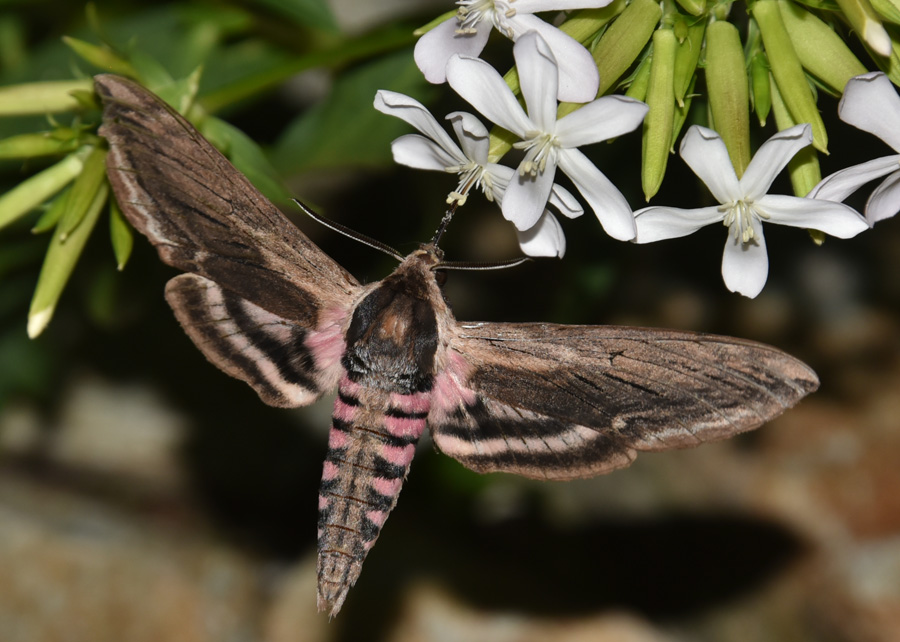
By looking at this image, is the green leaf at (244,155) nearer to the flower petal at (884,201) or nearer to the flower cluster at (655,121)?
the flower cluster at (655,121)

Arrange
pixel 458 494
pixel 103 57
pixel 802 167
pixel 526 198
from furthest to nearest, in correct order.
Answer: pixel 458 494 < pixel 103 57 < pixel 802 167 < pixel 526 198

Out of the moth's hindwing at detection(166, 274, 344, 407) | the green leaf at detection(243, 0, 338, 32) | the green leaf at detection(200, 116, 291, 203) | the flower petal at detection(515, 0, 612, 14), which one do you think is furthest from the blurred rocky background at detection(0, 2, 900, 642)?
the flower petal at detection(515, 0, 612, 14)

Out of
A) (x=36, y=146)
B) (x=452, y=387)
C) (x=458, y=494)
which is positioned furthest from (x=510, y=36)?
(x=458, y=494)

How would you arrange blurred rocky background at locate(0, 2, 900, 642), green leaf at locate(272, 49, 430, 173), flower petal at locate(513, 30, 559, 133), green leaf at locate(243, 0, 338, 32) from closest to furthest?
flower petal at locate(513, 30, 559, 133)
green leaf at locate(272, 49, 430, 173)
green leaf at locate(243, 0, 338, 32)
blurred rocky background at locate(0, 2, 900, 642)

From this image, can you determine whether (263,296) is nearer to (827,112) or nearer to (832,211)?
(832,211)

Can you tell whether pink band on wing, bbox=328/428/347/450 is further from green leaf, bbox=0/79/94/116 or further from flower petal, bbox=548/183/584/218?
green leaf, bbox=0/79/94/116

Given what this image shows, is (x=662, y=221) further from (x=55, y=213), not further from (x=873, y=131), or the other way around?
(x=55, y=213)
